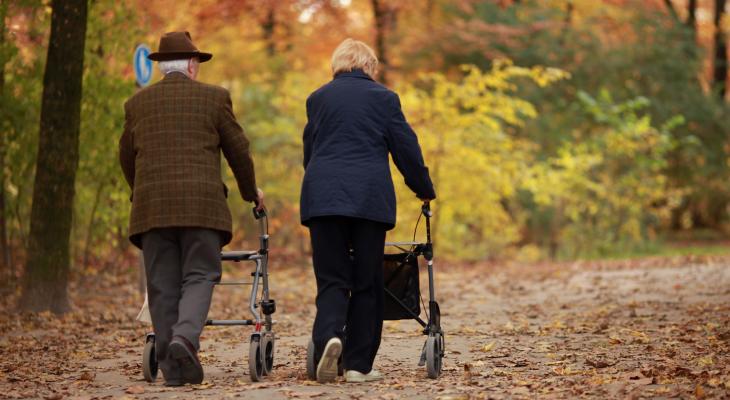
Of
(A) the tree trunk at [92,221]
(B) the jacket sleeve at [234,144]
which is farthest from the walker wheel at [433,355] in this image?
(A) the tree trunk at [92,221]

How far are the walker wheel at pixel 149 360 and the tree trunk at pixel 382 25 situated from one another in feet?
57.3

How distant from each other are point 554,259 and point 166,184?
15183 millimetres

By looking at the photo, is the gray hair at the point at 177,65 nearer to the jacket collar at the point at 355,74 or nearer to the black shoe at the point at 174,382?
the jacket collar at the point at 355,74

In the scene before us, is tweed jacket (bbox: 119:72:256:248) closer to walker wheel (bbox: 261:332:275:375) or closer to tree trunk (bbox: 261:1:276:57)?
walker wheel (bbox: 261:332:275:375)

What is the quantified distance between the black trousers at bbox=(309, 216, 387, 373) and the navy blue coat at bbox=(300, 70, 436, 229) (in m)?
0.13

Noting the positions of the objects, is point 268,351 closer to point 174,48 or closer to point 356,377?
point 356,377

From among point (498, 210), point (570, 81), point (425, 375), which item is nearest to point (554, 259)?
point (498, 210)

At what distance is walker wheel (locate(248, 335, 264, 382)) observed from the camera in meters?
6.42

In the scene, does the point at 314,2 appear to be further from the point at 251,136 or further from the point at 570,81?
the point at 251,136

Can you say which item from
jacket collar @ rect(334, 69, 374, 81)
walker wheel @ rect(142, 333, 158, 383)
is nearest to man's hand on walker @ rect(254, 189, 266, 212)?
jacket collar @ rect(334, 69, 374, 81)

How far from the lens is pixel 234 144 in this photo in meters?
6.54

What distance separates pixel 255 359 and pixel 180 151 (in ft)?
4.07

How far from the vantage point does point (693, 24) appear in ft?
96.9

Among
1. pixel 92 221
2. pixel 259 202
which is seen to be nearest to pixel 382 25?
pixel 92 221
